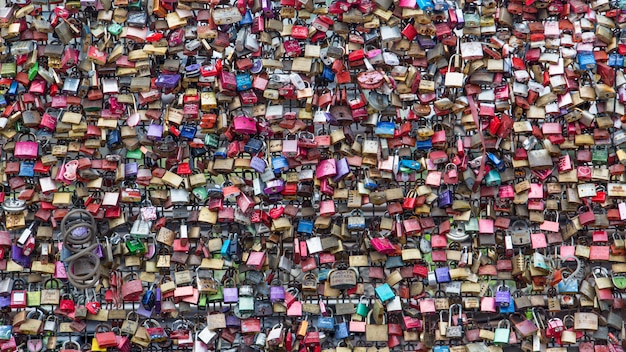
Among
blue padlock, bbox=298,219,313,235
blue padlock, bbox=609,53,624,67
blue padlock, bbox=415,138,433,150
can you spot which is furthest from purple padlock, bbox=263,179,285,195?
blue padlock, bbox=609,53,624,67

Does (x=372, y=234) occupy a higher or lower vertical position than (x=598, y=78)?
lower

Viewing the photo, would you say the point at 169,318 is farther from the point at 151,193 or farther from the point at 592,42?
the point at 592,42

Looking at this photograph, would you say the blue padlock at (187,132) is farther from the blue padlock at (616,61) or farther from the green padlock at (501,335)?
the blue padlock at (616,61)

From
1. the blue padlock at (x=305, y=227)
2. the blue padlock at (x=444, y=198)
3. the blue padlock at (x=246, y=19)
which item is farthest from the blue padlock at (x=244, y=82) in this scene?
the blue padlock at (x=444, y=198)

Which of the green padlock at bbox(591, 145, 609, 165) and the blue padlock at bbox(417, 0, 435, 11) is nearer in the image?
the blue padlock at bbox(417, 0, 435, 11)

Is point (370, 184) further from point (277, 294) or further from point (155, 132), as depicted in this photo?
point (155, 132)

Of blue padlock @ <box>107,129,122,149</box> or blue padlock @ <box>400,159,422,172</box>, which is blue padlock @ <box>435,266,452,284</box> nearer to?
blue padlock @ <box>400,159,422,172</box>

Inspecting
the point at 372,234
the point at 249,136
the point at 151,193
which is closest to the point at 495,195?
the point at 372,234
